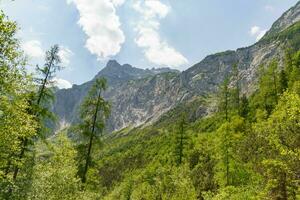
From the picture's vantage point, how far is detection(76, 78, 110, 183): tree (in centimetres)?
3080

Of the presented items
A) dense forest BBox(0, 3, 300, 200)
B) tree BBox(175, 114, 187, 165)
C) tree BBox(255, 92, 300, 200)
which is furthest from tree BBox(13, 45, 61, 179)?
tree BBox(175, 114, 187, 165)

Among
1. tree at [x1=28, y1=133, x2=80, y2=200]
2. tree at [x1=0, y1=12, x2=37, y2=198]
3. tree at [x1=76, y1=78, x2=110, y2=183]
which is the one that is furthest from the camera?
tree at [x1=76, y1=78, x2=110, y2=183]

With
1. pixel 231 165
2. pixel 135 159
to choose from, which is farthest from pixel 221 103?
pixel 135 159

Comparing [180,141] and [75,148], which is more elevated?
[180,141]

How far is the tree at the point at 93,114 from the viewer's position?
101 ft

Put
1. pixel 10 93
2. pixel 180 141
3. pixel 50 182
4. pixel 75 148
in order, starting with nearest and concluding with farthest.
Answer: pixel 10 93
pixel 50 182
pixel 75 148
pixel 180 141

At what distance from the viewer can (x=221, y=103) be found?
7619 cm

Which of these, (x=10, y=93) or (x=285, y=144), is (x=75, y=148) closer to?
(x=10, y=93)

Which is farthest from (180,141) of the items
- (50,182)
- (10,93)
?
(10,93)

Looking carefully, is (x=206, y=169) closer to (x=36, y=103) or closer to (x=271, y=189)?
(x=271, y=189)

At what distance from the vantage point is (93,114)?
31.6m

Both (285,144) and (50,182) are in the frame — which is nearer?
(285,144)

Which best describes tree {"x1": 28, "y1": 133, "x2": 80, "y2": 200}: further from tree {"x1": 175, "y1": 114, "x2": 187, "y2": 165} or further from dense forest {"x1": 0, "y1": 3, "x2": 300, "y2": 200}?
tree {"x1": 175, "y1": 114, "x2": 187, "y2": 165}

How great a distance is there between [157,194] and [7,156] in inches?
1883
